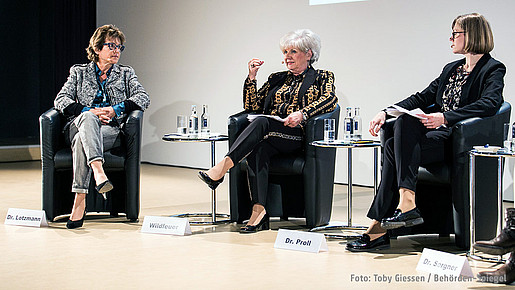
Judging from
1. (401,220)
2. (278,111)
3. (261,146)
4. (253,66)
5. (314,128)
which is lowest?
(401,220)

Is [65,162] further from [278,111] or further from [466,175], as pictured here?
[466,175]

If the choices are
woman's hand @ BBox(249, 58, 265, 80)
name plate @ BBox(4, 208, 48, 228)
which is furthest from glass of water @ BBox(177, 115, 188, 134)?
name plate @ BBox(4, 208, 48, 228)

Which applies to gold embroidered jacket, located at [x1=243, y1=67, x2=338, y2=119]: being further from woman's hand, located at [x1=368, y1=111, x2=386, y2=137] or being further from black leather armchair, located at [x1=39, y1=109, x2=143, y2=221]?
black leather armchair, located at [x1=39, y1=109, x2=143, y2=221]

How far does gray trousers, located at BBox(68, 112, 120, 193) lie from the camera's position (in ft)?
13.3

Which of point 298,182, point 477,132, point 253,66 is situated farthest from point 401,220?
point 253,66

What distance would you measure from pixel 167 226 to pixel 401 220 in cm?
133

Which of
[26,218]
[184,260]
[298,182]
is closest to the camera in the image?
[184,260]

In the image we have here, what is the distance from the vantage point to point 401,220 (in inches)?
129

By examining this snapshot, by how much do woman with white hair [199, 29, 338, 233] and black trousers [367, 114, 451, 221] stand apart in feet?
2.38

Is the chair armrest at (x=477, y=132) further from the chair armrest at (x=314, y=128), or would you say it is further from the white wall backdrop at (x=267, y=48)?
the white wall backdrop at (x=267, y=48)

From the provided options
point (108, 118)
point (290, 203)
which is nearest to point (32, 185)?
point (108, 118)

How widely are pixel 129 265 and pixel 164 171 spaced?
4.18 m

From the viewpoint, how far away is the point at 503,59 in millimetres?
5113

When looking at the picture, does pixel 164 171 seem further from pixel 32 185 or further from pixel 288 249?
pixel 288 249
